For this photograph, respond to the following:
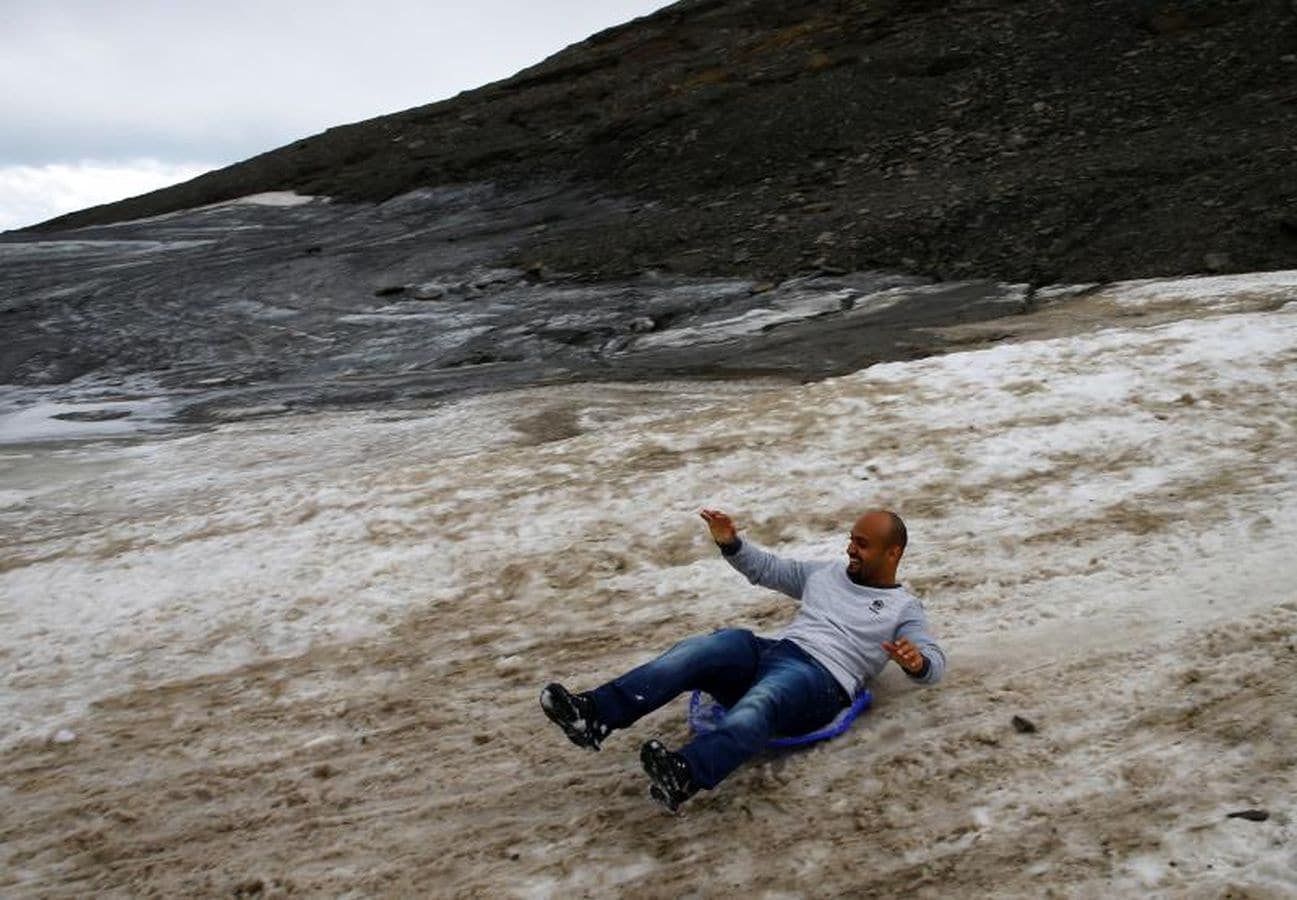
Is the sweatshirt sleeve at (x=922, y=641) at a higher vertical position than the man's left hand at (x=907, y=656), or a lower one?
lower

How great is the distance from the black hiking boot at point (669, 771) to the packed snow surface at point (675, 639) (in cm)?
29

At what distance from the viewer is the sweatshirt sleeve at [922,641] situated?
490cm

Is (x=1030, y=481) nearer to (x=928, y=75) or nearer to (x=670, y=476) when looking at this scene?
(x=670, y=476)

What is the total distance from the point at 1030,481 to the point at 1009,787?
351cm

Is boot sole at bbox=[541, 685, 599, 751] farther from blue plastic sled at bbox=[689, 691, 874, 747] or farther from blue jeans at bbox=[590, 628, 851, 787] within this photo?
blue plastic sled at bbox=[689, 691, 874, 747]

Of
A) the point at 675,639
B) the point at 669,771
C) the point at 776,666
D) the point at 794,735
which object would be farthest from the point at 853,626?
the point at 675,639

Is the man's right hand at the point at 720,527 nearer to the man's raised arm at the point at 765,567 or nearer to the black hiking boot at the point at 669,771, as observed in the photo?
the man's raised arm at the point at 765,567

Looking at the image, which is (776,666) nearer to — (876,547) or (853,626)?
(853,626)

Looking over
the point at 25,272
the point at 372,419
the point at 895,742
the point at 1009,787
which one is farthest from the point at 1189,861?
the point at 25,272

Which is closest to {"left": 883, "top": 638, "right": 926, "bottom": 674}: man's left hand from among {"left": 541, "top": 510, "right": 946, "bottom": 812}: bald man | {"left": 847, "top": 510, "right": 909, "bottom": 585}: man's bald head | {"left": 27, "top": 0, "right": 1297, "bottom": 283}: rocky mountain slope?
{"left": 541, "top": 510, "right": 946, "bottom": 812}: bald man

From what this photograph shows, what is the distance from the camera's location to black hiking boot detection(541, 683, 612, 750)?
187 inches

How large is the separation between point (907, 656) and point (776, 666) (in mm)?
562

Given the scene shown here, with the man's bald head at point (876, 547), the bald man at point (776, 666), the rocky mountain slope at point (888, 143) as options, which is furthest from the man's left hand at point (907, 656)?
the rocky mountain slope at point (888, 143)

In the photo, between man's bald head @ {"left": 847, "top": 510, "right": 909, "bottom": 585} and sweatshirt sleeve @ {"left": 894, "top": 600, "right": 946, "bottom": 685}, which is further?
man's bald head @ {"left": 847, "top": 510, "right": 909, "bottom": 585}
